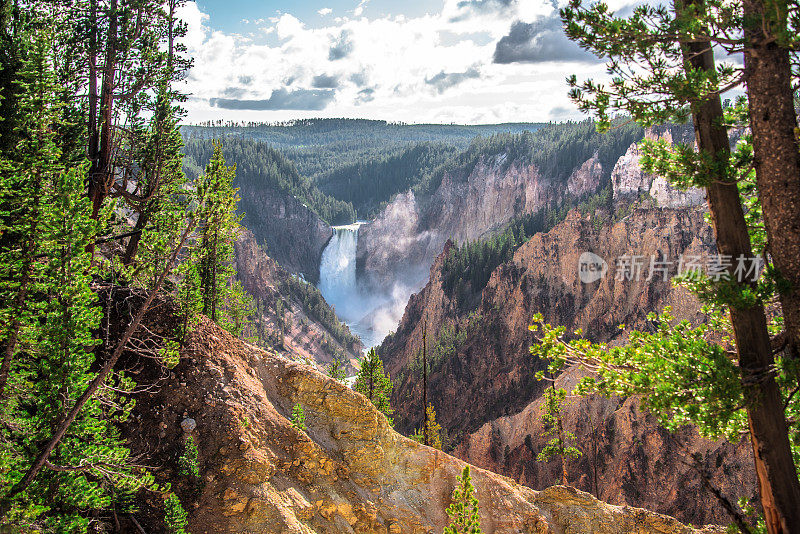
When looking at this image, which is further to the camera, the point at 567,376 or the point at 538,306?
the point at 538,306

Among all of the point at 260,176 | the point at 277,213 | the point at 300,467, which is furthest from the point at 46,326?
the point at 260,176

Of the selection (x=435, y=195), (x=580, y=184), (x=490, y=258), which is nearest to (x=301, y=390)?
(x=490, y=258)

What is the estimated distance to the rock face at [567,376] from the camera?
158 feet

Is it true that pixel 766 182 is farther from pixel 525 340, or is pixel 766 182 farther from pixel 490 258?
pixel 490 258

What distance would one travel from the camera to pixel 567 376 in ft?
188

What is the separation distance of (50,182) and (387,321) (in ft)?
462

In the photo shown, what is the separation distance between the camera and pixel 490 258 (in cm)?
9500

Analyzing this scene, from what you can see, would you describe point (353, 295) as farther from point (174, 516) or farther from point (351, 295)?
point (174, 516)

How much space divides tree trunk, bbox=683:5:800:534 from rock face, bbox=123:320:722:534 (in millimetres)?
10964

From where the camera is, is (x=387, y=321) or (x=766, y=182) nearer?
(x=766, y=182)

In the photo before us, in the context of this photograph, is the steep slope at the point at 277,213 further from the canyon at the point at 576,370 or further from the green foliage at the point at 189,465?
the green foliage at the point at 189,465

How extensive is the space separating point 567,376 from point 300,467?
157ft

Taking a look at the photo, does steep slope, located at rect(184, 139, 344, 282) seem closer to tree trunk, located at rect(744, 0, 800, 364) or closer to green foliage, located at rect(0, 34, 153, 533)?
green foliage, located at rect(0, 34, 153, 533)

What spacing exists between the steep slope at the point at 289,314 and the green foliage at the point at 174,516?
88524mm
